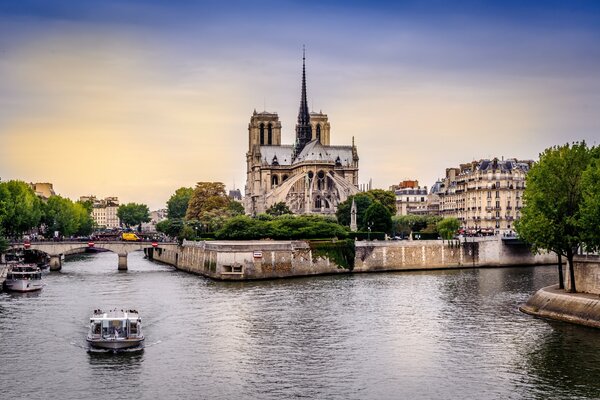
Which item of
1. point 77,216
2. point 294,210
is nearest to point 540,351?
point 294,210

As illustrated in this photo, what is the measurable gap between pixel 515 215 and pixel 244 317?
246 feet

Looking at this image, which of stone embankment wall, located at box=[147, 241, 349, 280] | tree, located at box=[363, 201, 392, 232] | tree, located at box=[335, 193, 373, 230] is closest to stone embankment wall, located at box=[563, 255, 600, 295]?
stone embankment wall, located at box=[147, 241, 349, 280]

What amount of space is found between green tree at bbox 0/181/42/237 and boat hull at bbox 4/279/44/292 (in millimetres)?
19704

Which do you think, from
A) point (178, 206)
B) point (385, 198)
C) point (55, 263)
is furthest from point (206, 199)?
point (55, 263)

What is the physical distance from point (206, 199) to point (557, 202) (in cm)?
9921

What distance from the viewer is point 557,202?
53188mm

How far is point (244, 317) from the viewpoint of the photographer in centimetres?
5322

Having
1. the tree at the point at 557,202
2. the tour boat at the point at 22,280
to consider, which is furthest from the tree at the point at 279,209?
the tree at the point at 557,202

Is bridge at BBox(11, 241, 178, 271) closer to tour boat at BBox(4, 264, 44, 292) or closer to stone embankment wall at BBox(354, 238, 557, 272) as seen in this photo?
tour boat at BBox(4, 264, 44, 292)

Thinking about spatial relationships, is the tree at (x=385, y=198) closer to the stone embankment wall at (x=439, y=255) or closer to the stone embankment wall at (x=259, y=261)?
the stone embankment wall at (x=439, y=255)

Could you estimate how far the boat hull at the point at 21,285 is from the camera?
66.8 m

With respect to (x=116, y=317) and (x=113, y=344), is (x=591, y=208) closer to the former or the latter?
(x=116, y=317)

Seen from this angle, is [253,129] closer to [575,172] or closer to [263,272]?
[263,272]

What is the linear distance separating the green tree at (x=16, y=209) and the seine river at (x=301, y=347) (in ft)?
94.5
